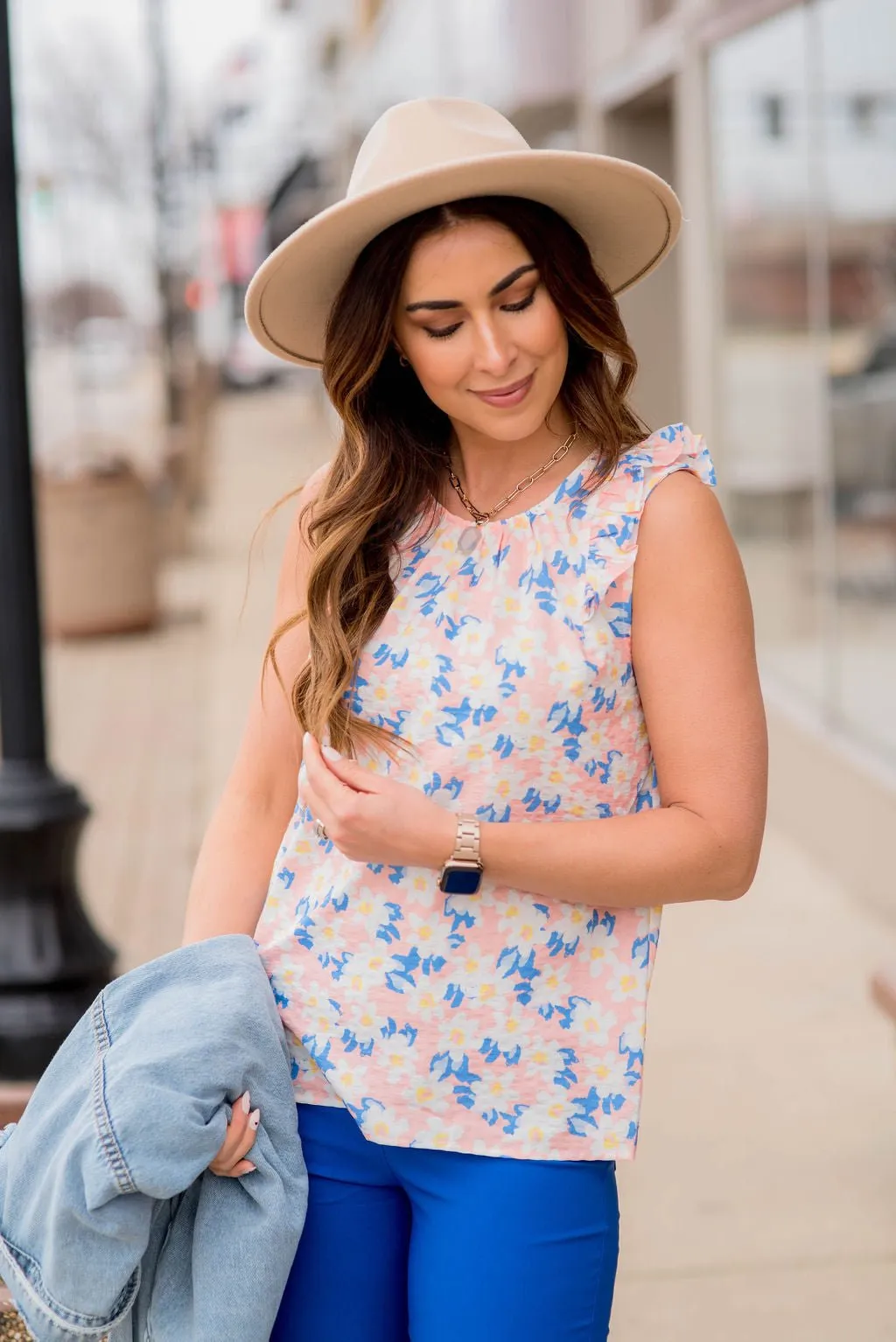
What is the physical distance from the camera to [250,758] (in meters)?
2.22

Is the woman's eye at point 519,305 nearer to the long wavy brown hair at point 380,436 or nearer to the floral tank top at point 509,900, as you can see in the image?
the long wavy brown hair at point 380,436

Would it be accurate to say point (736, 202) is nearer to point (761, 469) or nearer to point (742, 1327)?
point (761, 469)

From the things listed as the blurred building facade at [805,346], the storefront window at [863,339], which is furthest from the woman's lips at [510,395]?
the storefront window at [863,339]

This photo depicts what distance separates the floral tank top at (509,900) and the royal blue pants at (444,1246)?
4 centimetres

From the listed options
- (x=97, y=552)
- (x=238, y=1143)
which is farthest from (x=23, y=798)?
(x=97, y=552)

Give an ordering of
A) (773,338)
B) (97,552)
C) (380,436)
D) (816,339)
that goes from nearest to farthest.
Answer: (380,436), (816,339), (773,338), (97,552)

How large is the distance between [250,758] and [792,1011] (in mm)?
3080

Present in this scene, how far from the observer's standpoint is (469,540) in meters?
2.05

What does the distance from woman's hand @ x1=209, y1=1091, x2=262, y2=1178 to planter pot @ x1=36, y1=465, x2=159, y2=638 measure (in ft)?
31.5

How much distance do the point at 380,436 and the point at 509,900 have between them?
0.61 m

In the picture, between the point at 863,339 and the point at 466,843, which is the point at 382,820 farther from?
the point at 863,339

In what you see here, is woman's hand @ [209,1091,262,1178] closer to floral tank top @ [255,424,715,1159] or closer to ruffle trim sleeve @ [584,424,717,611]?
floral tank top @ [255,424,715,1159]

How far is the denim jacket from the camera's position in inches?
73.0

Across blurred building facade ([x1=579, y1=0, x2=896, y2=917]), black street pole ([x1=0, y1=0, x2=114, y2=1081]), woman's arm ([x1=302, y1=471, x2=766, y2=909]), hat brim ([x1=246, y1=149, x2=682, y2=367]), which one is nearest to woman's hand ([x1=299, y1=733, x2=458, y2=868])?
woman's arm ([x1=302, y1=471, x2=766, y2=909])
